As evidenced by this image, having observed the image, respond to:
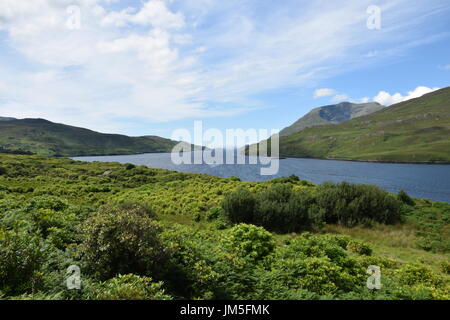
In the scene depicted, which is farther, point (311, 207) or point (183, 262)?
point (311, 207)

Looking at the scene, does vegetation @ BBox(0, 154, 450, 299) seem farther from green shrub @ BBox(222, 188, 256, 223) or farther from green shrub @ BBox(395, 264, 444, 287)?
green shrub @ BBox(222, 188, 256, 223)

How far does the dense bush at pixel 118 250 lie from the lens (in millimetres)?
6965

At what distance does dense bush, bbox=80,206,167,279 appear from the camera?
6.96 metres

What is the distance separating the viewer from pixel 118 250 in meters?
7.07

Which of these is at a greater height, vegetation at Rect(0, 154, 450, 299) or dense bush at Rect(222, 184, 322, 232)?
vegetation at Rect(0, 154, 450, 299)

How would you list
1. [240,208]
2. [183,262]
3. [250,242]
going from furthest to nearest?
[240,208] → [250,242] → [183,262]

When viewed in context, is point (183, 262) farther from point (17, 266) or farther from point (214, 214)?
point (214, 214)

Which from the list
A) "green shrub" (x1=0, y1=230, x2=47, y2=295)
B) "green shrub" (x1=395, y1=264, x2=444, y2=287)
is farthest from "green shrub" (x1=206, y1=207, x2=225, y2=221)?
"green shrub" (x1=0, y1=230, x2=47, y2=295)

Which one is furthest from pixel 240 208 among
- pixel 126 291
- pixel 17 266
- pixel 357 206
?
pixel 17 266

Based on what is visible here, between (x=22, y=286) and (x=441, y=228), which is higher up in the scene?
(x=22, y=286)
